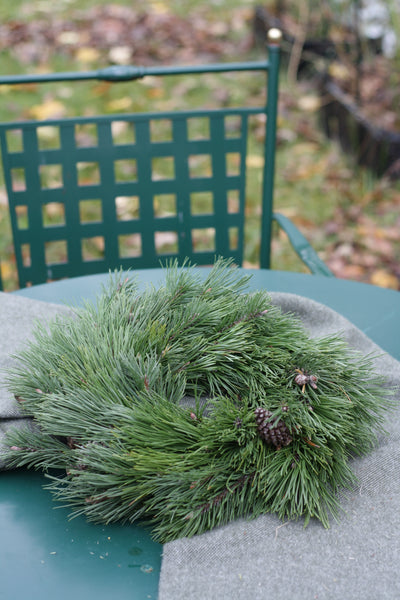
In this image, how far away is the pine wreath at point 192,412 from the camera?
2.53ft

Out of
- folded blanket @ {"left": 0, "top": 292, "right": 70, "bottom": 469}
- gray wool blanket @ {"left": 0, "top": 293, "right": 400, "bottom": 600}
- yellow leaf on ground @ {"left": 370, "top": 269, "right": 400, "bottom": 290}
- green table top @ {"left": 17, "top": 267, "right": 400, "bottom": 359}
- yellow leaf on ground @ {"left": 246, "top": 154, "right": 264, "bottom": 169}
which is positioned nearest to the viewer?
gray wool blanket @ {"left": 0, "top": 293, "right": 400, "bottom": 600}

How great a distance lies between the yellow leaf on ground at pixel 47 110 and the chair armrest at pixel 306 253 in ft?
7.71

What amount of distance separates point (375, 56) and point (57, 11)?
2.53 m

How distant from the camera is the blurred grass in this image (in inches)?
119

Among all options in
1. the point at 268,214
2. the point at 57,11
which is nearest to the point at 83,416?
the point at 268,214

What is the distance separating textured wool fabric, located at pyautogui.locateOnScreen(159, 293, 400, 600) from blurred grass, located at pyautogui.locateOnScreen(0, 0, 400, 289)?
204 centimetres

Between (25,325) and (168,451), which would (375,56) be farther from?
(168,451)

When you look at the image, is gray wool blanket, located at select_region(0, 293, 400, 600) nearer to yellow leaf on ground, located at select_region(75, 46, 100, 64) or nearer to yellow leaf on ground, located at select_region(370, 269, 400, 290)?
yellow leaf on ground, located at select_region(370, 269, 400, 290)

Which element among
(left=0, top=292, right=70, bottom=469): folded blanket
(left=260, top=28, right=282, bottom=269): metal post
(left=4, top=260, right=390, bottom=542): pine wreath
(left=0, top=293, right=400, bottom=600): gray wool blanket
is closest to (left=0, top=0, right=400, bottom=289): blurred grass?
(left=260, top=28, right=282, bottom=269): metal post

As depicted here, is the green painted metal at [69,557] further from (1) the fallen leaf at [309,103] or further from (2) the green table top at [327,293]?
(1) the fallen leaf at [309,103]

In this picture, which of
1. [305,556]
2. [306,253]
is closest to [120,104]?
[306,253]

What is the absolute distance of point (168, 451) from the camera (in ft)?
2.56

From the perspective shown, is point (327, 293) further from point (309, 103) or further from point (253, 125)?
point (309, 103)

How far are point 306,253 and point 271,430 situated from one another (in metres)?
0.92
